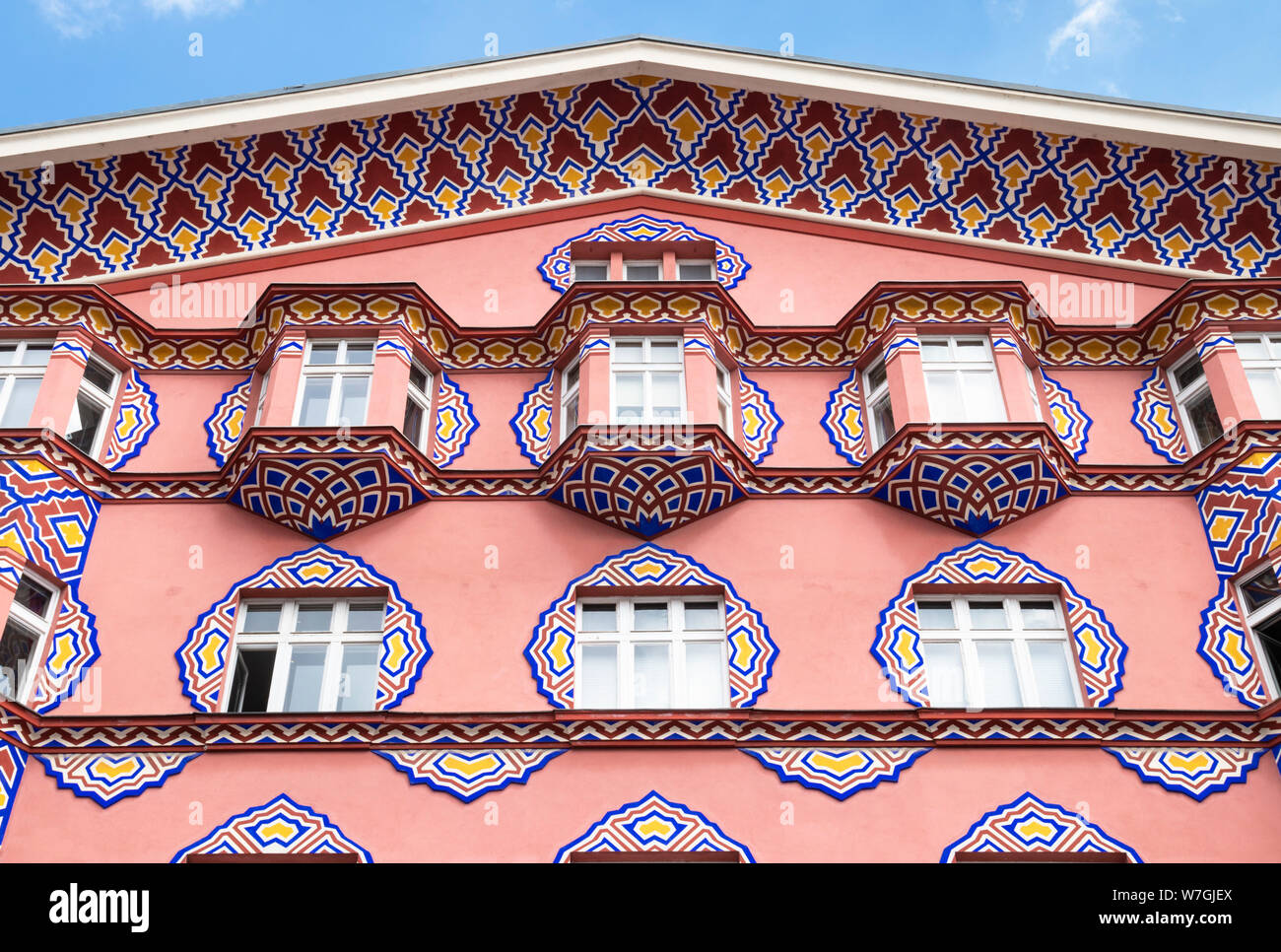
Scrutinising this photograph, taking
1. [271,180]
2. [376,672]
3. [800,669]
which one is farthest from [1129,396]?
[271,180]

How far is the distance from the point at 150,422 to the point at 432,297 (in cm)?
396

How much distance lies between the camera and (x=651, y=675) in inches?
552

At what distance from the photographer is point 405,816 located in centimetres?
1269

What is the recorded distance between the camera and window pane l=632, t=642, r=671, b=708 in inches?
543

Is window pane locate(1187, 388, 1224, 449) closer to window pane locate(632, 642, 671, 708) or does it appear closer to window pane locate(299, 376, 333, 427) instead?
window pane locate(632, 642, 671, 708)

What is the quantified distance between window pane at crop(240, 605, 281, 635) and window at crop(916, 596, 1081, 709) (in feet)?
22.5

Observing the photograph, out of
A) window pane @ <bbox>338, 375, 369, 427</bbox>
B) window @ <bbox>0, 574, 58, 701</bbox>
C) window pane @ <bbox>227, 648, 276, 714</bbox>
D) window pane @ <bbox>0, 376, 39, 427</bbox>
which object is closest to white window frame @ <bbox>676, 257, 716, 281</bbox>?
window pane @ <bbox>338, 375, 369, 427</bbox>

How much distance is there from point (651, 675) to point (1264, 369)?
8.43 metres

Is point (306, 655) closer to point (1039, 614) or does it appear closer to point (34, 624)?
point (34, 624)

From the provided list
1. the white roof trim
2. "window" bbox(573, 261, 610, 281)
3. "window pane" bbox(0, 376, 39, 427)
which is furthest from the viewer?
"window" bbox(573, 261, 610, 281)

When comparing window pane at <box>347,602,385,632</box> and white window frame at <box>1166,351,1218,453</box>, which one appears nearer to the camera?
window pane at <box>347,602,385,632</box>

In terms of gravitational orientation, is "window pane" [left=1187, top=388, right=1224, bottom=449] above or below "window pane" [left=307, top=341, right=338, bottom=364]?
below

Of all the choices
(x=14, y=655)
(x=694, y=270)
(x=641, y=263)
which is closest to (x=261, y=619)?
(x=14, y=655)
